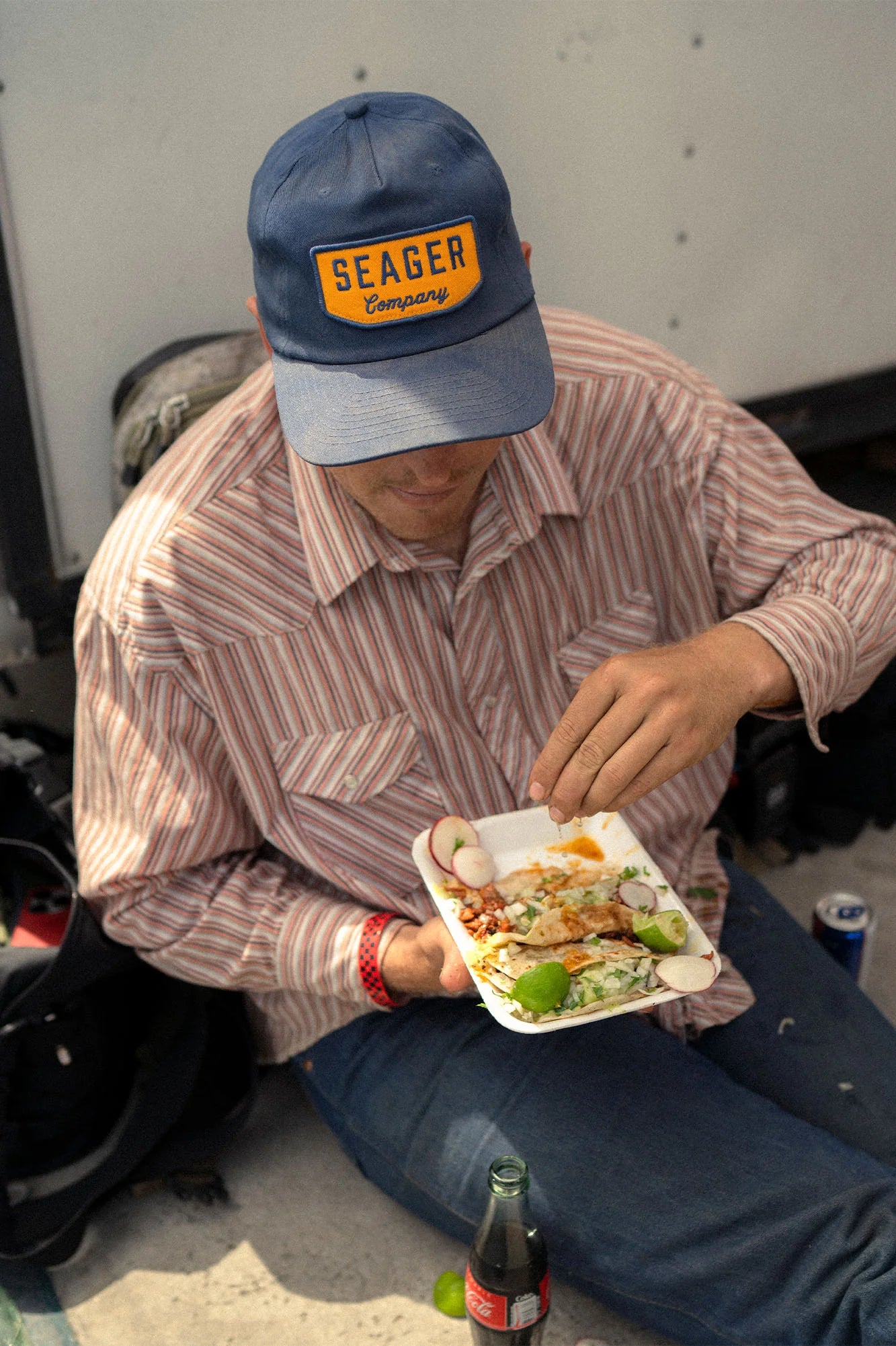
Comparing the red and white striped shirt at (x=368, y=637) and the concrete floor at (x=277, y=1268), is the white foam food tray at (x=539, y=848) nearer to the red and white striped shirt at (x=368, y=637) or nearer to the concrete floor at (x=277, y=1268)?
the red and white striped shirt at (x=368, y=637)

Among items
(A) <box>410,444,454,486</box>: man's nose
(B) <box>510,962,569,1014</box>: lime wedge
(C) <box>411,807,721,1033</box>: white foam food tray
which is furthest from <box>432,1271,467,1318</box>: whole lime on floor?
(A) <box>410,444,454,486</box>: man's nose


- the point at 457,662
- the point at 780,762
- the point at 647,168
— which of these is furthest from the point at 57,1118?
the point at 647,168

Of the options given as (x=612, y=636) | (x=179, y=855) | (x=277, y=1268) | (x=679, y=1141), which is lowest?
(x=277, y=1268)

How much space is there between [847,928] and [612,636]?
0.79 meters

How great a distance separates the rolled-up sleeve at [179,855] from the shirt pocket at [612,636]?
1.60 feet

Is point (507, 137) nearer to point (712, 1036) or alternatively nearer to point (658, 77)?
point (658, 77)

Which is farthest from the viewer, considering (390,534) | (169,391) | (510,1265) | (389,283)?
(169,391)

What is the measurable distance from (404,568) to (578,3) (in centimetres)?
127

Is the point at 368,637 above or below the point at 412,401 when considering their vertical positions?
below

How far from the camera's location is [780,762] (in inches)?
113

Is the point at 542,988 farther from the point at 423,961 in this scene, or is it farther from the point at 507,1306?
the point at 507,1306

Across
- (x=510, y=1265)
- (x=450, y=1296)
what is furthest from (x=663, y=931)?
(x=450, y=1296)

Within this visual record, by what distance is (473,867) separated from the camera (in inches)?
66.4

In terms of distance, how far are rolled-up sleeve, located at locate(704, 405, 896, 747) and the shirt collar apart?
263 mm
